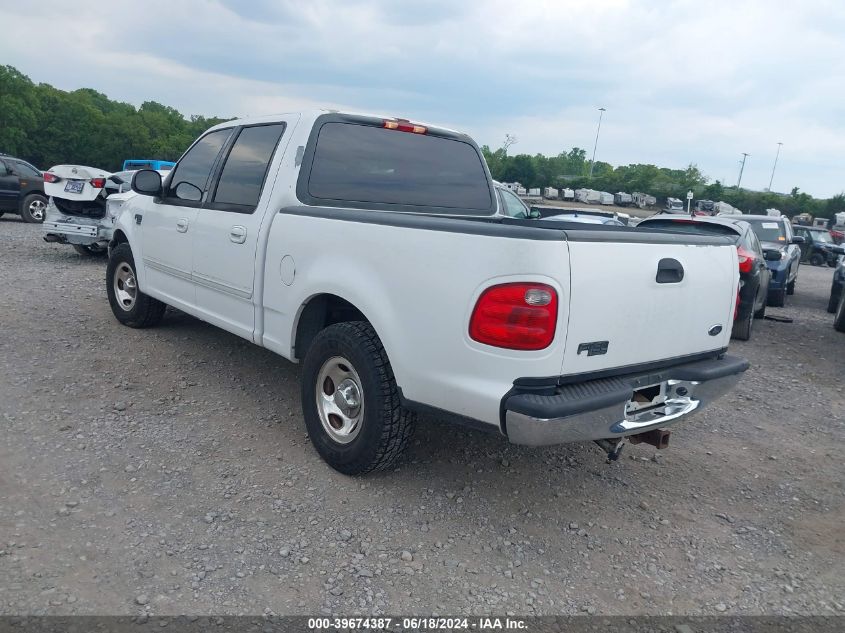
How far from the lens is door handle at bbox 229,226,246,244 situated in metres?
4.18

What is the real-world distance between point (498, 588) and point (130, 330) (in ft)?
15.3

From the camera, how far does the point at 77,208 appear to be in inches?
404

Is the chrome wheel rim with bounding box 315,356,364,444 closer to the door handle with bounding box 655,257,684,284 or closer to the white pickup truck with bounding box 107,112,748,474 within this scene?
the white pickup truck with bounding box 107,112,748,474

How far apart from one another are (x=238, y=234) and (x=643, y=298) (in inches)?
100

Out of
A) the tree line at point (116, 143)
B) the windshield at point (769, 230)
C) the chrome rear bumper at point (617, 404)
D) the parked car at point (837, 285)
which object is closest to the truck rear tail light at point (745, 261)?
the windshield at point (769, 230)

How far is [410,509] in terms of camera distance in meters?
3.40

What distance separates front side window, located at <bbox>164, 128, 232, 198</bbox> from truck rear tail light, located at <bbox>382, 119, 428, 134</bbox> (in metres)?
1.30

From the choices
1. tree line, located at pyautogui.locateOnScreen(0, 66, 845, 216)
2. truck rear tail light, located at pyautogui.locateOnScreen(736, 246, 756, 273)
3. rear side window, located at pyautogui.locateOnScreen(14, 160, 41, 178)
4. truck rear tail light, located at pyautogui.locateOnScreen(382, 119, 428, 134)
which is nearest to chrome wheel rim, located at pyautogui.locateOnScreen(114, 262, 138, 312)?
truck rear tail light, located at pyautogui.locateOnScreen(382, 119, 428, 134)

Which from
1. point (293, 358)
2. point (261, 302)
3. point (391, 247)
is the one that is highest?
point (391, 247)

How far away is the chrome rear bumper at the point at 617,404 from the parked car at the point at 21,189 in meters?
14.9

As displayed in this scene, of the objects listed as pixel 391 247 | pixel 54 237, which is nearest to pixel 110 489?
pixel 391 247

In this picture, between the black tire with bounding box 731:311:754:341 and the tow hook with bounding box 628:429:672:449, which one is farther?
the black tire with bounding box 731:311:754:341

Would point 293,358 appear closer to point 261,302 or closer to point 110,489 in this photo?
point 261,302

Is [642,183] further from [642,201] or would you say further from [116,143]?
[116,143]
